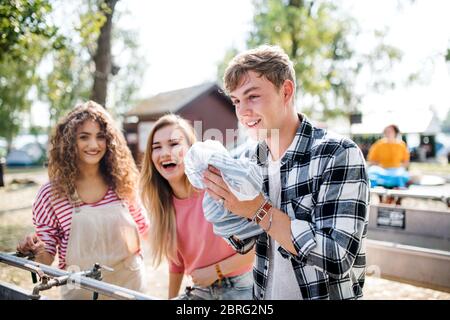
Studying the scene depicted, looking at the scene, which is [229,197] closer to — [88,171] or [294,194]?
[294,194]

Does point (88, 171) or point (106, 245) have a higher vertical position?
point (88, 171)

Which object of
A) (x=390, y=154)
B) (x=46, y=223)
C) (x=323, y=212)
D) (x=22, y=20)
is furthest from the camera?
(x=390, y=154)

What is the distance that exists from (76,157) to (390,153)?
654 cm

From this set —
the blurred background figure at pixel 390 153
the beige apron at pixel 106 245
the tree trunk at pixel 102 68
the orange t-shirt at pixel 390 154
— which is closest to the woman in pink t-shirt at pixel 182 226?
the beige apron at pixel 106 245

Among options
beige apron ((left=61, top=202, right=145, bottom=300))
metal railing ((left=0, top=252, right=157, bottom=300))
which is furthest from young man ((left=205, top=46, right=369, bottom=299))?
beige apron ((left=61, top=202, right=145, bottom=300))

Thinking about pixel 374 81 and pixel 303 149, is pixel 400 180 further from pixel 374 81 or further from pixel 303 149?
pixel 374 81

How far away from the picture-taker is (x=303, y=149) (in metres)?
1.51

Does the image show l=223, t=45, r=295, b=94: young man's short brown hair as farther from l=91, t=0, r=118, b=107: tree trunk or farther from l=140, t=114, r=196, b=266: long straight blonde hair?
l=91, t=0, r=118, b=107: tree trunk

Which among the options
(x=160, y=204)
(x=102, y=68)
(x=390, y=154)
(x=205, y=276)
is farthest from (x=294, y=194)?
(x=102, y=68)

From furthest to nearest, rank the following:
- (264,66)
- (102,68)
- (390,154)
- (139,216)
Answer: (102,68) → (390,154) → (139,216) → (264,66)

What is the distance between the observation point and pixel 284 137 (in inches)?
62.4

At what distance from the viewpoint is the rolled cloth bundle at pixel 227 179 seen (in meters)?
1.33

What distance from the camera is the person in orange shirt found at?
7.40 metres

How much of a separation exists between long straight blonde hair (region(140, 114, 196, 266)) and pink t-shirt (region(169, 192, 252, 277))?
0.15ft
